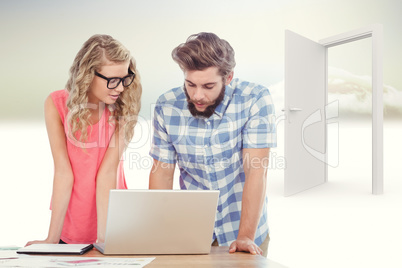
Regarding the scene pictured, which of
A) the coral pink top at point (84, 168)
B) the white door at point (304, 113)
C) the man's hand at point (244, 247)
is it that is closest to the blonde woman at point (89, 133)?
the coral pink top at point (84, 168)

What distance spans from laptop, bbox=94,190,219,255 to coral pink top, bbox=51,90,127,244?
0.52 m

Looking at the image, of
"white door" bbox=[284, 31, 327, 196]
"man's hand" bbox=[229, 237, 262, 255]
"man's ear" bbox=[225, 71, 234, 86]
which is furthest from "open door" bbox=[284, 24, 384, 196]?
"man's hand" bbox=[229, 237, 262, 255]

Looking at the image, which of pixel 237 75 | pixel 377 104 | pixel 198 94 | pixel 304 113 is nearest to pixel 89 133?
pixel 198 94

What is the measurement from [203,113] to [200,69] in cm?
17

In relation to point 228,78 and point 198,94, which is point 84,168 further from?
point 228,78

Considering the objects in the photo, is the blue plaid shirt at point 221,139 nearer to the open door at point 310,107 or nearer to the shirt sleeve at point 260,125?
the shirt sleeve at point 260,125

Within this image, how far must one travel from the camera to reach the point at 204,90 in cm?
159

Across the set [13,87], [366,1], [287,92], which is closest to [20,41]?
[13,87]

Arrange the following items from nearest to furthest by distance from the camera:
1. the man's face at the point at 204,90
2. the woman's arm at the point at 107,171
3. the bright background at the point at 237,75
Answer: the man's face at the point at 204,90
the woman's arm at the point at 107,171
the bright background at the point at 237,75

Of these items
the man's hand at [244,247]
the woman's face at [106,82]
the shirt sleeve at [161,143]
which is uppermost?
the woman's face at [106,82]

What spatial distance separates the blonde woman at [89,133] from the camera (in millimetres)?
1638

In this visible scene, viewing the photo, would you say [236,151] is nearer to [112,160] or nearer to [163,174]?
[163,174]

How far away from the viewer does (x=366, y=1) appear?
22.9ft

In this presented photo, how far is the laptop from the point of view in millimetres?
1152
